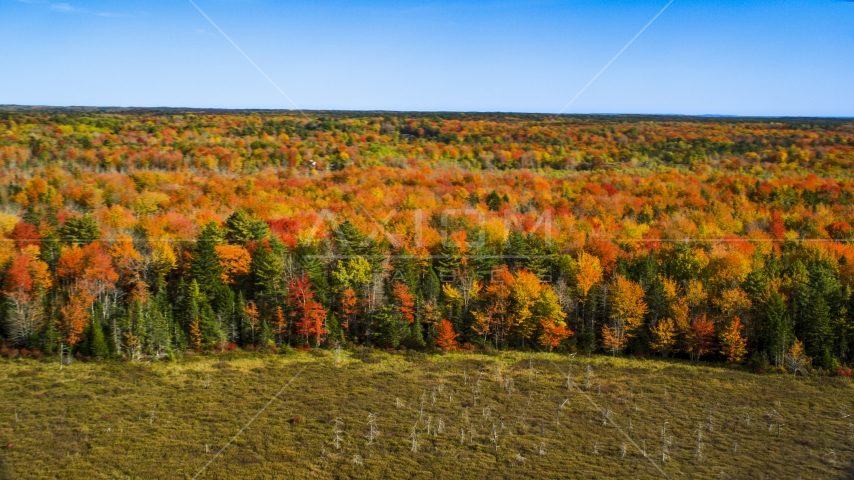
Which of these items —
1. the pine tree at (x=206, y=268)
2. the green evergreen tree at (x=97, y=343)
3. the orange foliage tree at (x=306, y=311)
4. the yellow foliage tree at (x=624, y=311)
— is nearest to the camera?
the green evergreen tree at (x=97, y=343)

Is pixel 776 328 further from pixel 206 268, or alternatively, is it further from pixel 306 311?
pixel 206 268

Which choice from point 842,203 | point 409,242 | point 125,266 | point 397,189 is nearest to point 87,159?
point 397,189

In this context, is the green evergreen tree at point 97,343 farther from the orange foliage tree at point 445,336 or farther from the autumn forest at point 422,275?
the orange foliage tree at point 445,336

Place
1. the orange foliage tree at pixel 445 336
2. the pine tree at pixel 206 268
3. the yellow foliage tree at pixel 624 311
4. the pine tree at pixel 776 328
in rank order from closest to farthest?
the pine tree at pixel 776 328 → the yellow foliage tree at pixel 624 311 → the orange foliage tree at pixel 445 336 → the pine tree at pixel 206 268

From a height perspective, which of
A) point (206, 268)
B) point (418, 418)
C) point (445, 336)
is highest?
point (206, 268)

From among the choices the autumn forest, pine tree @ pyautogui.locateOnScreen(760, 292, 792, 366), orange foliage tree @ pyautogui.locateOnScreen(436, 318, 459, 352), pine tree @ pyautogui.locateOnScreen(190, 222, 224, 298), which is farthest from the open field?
pine tree @ pyautogui.locateOnScreen(190, 222, 224, 298)

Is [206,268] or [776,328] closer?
[776,328]

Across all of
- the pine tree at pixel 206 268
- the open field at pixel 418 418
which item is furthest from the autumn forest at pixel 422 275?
the open field at pixel 418 418

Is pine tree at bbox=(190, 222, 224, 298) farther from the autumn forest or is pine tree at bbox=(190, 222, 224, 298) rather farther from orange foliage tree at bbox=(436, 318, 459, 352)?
orange foliage tree at bbox=(436, 318, 459, 352)

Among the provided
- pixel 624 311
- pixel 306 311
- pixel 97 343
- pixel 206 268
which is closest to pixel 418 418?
pixel 306 311
